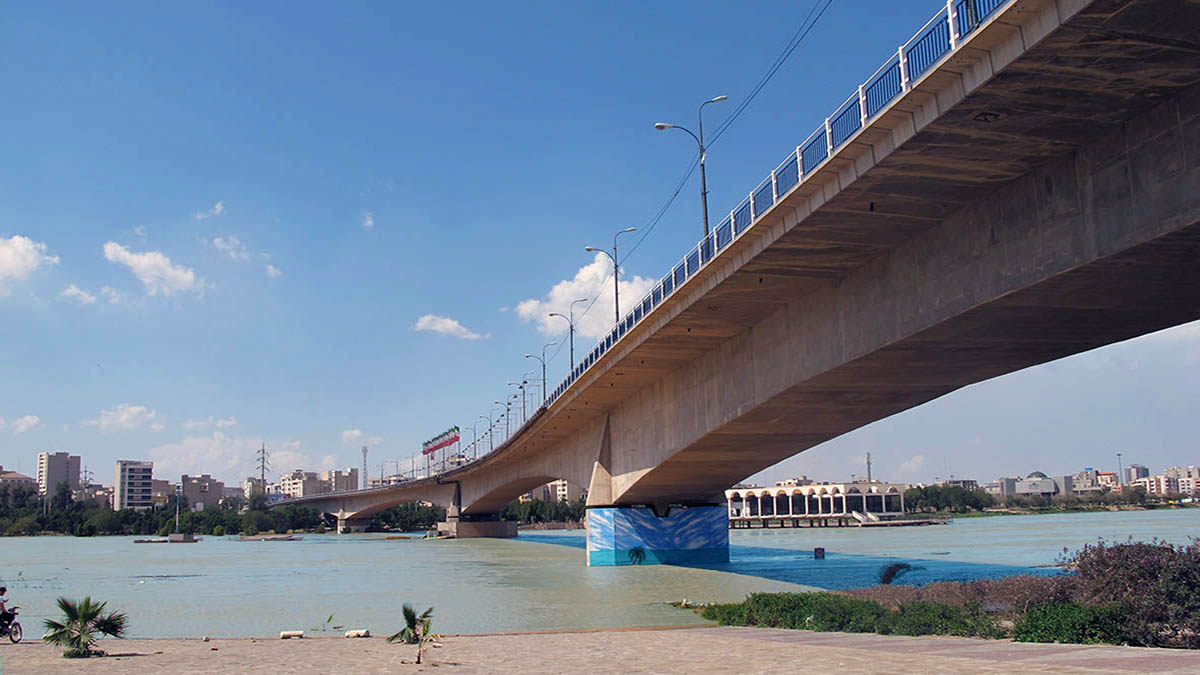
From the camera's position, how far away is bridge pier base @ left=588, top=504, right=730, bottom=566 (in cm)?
5962

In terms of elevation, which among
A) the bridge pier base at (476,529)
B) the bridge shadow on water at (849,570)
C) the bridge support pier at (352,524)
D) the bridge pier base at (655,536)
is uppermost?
the bridge pier base at (655,536)

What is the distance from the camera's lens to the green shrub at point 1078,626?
1652 centimetres

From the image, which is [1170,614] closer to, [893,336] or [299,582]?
[893,336]

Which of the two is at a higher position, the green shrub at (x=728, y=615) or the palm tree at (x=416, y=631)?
the palm tree at (x=416, y=631)

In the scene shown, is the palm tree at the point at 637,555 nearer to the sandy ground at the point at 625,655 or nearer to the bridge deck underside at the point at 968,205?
the bridge deck underside at the point at 968,205

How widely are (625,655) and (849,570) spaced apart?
37.2m

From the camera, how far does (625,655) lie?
1833cm

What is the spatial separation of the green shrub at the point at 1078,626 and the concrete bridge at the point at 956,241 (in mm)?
6807

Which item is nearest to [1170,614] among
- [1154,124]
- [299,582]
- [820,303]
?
[1154,124]

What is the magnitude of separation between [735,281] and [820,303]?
3.03m

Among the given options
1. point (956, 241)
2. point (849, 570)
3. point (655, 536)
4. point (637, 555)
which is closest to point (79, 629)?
point (956, 241)

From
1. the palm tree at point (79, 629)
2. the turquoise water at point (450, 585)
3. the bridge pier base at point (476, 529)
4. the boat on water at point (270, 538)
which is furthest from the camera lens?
the boat on water at point (270, 538)

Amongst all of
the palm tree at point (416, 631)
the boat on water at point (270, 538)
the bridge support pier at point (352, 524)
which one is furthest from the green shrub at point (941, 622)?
the bridge support pier at point (352, 524)

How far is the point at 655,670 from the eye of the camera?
1591 cm
